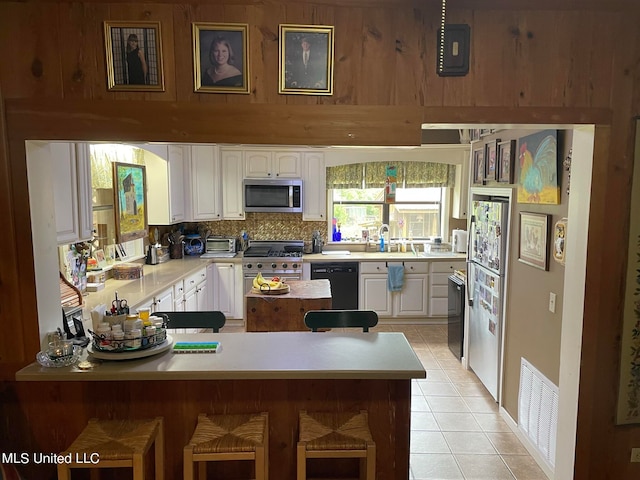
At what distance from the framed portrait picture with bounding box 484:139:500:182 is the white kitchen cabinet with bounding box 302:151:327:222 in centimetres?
251

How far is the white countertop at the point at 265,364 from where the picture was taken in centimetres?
198

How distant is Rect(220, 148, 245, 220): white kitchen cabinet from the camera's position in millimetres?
5707

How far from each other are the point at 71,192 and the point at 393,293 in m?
3.93

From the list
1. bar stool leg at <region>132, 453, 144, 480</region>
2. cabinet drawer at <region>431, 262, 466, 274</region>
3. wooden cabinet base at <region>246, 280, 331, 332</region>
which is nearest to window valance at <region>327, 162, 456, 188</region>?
cabinet drawer at <region>431, 262, 466, 274</region>

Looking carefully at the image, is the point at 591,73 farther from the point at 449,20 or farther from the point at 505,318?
the point at 505,318

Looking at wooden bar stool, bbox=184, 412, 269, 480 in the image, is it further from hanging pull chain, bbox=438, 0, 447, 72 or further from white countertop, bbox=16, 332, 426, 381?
hanging pull chain, bbox=438, 0, 447, 72

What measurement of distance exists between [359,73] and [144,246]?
3871 mm

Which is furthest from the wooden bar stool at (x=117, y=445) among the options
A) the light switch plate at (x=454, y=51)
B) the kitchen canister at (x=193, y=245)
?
the kitchen canister at (x=193, y=245)

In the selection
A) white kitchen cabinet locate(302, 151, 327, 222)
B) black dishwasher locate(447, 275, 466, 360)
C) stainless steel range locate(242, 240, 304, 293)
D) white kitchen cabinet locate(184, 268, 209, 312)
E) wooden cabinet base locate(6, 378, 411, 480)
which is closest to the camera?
wooden cabinet base locate(6, 378, 411, 480)

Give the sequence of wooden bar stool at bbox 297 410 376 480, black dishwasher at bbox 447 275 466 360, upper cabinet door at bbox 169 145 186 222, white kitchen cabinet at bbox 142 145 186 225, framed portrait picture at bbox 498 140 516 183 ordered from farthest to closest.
A: 1. upper cabinet door at bbox 169 145 186 222
2. white kitchen cabinet at bbox 142 145 186 225
3. black dishwasher at bbox 447 275 466 360
4. framed portrait picture at bbox 498 140 516 183
5. wooden bar stool at bbox 297 410 376 480

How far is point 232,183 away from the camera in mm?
5758

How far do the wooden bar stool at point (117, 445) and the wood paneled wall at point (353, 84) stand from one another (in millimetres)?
784

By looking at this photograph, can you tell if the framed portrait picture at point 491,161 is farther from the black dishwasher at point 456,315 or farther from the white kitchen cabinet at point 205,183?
the white kitchen cabinet at point 205,183

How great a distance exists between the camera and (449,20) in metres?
1.95
